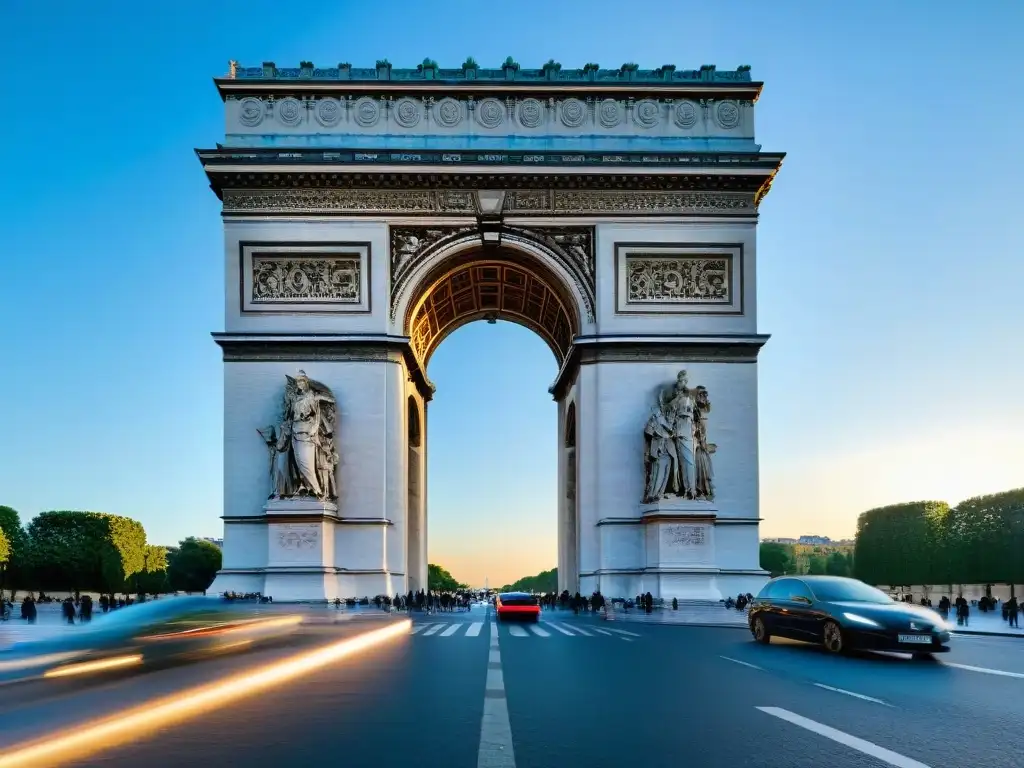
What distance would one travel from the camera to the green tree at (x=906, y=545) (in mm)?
78250

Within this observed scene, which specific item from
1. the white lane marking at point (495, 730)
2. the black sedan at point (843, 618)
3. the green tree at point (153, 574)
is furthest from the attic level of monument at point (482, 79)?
the green tree at point (153, 574)

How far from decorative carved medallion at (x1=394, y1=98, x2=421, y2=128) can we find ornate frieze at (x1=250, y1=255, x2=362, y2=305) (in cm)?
503

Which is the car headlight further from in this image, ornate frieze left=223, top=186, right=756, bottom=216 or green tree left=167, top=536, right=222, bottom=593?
green tree left=167, top=536, right=222, bottom=593

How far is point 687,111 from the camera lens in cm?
3622

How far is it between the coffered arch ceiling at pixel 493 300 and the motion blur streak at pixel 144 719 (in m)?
24.8

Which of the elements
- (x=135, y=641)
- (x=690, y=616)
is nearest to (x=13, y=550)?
(x=690, y=616)

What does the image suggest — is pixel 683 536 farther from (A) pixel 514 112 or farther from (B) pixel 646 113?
(A) pixel 514 112

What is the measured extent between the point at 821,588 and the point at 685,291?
20355mm

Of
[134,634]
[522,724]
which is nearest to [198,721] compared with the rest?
[522,724]

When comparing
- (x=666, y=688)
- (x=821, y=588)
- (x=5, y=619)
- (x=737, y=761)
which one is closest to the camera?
(x=737, y=761)

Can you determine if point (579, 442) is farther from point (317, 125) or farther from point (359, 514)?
point (317, 125)

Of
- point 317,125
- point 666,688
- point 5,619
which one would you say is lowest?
point 5,619

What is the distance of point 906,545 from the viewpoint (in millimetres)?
81375

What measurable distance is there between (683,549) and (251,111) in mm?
20884
